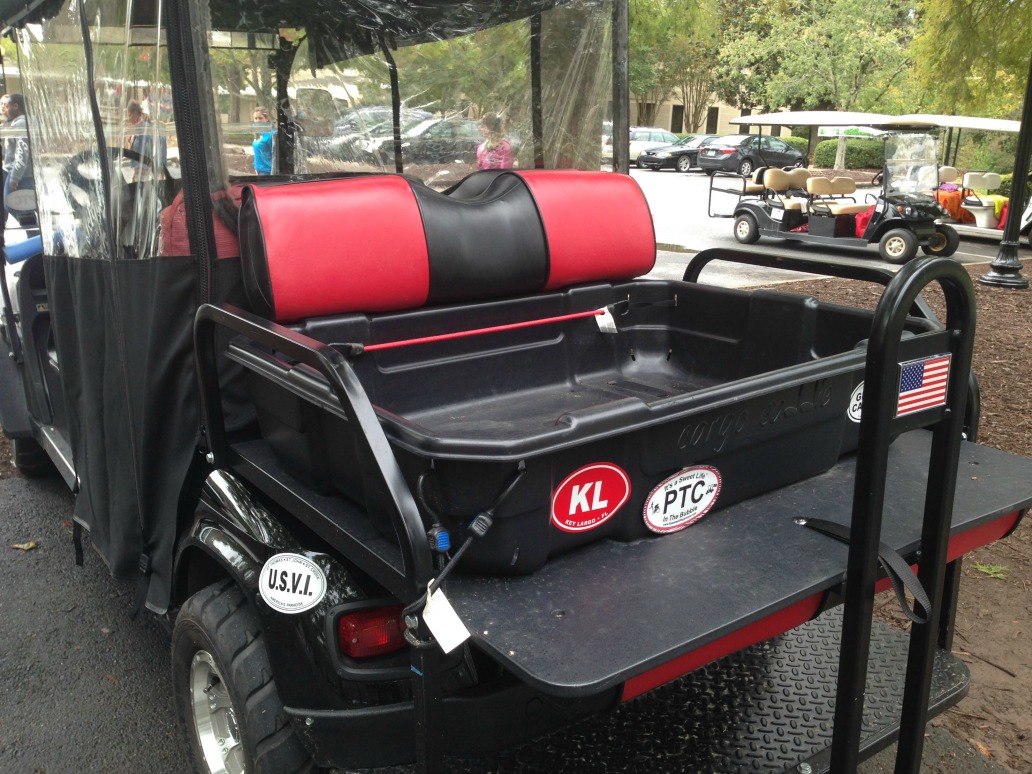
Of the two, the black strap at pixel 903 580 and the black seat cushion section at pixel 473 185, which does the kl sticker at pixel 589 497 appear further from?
the black seat cushion section at pixel 473 185

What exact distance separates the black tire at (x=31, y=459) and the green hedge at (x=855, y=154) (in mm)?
34181

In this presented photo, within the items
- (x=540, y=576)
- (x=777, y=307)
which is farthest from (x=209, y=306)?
(x=777, y=307)

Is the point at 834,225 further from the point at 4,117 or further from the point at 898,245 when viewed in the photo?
the point at 4,117

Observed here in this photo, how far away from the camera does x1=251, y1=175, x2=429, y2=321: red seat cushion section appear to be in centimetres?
237

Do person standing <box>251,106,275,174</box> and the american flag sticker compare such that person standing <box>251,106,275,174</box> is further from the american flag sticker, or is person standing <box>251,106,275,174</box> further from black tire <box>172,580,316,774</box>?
the american flag sticker

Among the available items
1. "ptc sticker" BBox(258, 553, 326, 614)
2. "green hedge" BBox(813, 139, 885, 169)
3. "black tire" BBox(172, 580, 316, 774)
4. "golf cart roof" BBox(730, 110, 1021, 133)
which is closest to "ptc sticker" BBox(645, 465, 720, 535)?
"ptc sticker" BBox(258, 553, 326, 614)

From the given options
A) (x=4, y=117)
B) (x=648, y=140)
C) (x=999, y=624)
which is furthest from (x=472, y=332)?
(x=648, y=140)

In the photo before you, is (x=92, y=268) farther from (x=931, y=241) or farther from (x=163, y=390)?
(x=931, y=241)

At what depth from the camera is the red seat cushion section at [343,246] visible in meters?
2.37

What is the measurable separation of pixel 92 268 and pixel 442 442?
5.48ft

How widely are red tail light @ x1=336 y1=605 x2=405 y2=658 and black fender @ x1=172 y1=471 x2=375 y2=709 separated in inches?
1.4

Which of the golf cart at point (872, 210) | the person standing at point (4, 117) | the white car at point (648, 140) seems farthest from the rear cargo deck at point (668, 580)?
the white car at point (648, 140)

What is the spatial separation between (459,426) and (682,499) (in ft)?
2.92

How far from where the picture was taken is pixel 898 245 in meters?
12.3
